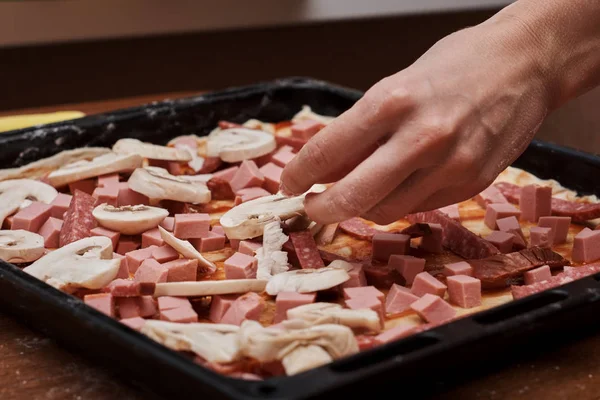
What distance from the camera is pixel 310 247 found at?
1.87 metres

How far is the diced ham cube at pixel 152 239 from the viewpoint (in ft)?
6.50

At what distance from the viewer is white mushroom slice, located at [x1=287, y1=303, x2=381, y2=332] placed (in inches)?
60.1

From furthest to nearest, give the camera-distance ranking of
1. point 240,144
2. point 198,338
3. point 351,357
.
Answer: point 240,144
point 198,338
point 351,357

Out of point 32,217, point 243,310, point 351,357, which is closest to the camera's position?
point 351,357

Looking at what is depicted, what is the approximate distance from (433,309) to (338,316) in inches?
8.1

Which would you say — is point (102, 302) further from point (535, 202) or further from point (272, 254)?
point (535, 202)

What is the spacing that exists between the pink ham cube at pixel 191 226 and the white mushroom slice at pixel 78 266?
170mm

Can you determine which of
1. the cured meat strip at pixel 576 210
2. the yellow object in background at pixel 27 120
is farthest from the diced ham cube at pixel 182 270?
the yellow object in background at pixel 27 120

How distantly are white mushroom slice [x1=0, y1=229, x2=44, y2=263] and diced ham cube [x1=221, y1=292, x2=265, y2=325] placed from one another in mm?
482

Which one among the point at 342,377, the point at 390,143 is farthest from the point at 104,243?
the point at 342,377

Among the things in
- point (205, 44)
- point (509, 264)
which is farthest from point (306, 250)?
point (205, 44)

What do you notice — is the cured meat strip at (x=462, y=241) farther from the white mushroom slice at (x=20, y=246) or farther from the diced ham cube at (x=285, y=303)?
the white mushroom slice at (x=20, y=246)

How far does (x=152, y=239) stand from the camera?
1985 millimetres

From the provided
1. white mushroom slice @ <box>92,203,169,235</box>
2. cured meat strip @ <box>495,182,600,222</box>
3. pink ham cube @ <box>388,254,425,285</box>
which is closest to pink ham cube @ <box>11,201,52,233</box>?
white mushroom slice @ <box>92,203,169,235</box>
